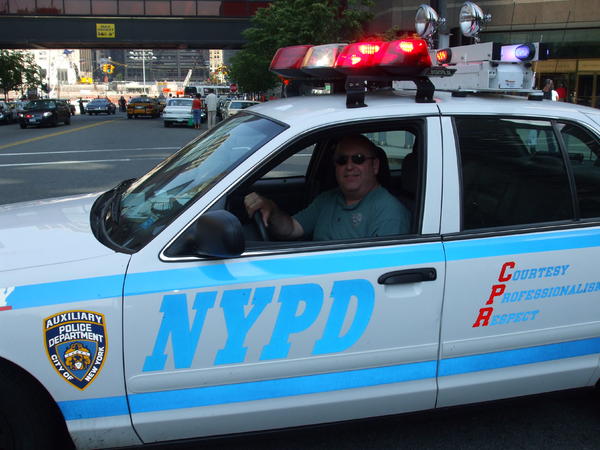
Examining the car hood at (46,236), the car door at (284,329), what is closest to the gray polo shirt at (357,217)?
the car door at (284,329)

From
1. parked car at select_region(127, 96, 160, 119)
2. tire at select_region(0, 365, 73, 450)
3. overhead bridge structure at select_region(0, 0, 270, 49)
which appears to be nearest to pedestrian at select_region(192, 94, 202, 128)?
overhead bridge structure at select_region(0, 0, 270, 49)

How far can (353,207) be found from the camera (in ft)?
10.2

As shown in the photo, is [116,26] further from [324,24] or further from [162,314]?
[162,314]

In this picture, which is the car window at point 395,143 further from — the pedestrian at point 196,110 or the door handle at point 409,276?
the pedestrian at point 196,110

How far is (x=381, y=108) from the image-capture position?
275 centimetres

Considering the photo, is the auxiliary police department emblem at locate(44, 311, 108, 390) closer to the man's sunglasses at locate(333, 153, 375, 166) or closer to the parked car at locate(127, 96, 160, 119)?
the man's sunglasses at locate(333, 153, 375, 166)

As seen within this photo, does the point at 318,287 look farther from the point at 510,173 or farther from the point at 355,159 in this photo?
the point at 510,173

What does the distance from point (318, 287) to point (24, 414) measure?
120cm

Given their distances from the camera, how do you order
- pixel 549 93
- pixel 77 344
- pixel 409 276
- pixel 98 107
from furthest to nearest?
pixel 98 107 < pixel 549 93 < pixel 409 276 < pixel 77 344

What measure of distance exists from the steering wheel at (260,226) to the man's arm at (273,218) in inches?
0.6

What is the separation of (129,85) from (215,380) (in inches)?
5829

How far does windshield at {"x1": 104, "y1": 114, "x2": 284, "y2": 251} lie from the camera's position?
8.50 feet

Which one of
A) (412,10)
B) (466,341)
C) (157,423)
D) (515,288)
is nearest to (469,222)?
(515,288)

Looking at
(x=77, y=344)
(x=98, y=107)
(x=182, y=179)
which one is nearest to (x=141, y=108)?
(x=98, y=107)
